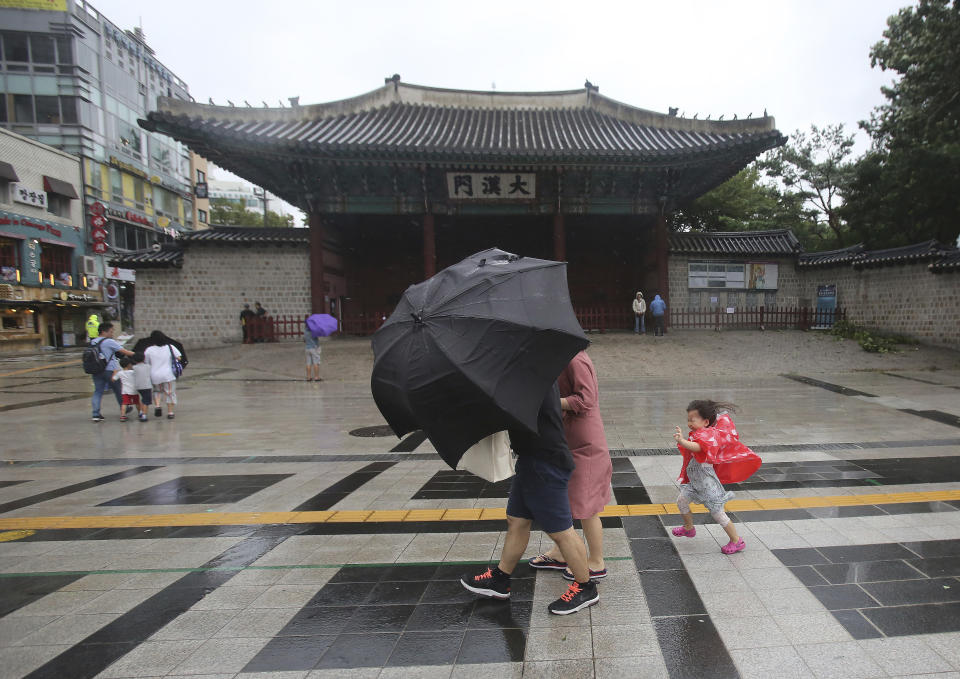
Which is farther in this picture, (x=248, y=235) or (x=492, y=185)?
(x=248, y=235)

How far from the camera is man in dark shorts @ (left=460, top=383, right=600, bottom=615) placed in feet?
Result: 8.88

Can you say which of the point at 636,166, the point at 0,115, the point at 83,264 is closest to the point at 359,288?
the point at 636,166

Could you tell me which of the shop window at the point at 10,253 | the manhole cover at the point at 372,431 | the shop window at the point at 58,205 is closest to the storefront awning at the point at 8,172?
the shop window at the point at 58,205

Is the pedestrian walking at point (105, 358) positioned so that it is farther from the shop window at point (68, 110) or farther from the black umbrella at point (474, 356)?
the shop window at point (68, 110)

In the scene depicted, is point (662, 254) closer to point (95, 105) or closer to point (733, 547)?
point (733, 547)

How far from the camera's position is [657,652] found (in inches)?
98.7

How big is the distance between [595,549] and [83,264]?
3383 centimetres

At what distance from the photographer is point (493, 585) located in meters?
2.99

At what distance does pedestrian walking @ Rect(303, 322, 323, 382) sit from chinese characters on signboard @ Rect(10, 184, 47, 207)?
2190 centimetres

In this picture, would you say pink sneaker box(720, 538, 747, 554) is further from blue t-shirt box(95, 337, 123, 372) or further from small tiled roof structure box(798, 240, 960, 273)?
small tiled roof structure box(798, 240, 960, 273)

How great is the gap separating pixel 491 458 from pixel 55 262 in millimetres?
33246

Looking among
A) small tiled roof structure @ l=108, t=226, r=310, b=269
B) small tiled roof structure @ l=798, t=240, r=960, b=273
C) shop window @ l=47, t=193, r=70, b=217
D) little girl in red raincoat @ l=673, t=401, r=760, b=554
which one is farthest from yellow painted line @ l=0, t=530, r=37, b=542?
shop window @ l=47, t=193, r=70, b=217

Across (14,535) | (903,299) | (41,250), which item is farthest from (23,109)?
(903,299)

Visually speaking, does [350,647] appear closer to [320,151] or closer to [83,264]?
[320,151]
